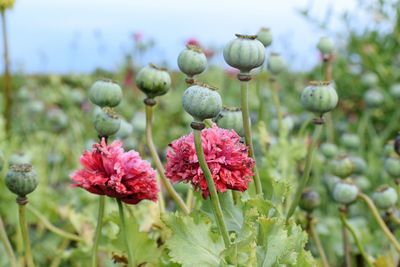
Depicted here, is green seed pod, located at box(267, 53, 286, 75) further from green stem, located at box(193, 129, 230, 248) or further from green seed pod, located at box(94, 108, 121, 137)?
green stem, located at box(193, 129, 230, 248)

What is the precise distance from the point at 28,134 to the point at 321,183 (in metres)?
0.90

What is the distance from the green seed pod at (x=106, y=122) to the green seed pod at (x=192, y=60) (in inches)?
3.8

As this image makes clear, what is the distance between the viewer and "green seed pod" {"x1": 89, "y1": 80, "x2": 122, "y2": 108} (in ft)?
2.66

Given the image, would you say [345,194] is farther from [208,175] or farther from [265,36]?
[208,175]

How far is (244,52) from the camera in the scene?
0.65 m

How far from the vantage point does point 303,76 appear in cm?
281

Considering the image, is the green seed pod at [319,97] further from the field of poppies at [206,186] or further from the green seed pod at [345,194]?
the green seed pod at [345,194]

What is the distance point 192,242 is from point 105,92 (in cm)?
23

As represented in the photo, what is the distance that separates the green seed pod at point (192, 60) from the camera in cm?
73

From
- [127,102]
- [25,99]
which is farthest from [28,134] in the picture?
[127,102]

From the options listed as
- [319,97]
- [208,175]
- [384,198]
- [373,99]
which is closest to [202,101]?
[208,175]

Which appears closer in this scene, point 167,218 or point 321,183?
point 167,218

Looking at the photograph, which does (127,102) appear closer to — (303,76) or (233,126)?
(303,76)

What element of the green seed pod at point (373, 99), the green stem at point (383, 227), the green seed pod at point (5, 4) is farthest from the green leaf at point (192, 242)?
the green seed pod at point (373, 99)
